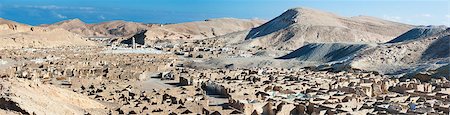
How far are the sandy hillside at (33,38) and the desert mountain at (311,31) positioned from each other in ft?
86.9

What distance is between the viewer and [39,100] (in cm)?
1912

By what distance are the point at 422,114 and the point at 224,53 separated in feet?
176

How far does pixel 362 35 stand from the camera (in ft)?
292

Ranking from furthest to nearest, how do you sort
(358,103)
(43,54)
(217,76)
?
(43,54), (217,76), (358,103)

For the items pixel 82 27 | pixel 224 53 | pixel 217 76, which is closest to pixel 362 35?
pixel 224 53

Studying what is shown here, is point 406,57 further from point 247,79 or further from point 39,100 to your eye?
point 39,100

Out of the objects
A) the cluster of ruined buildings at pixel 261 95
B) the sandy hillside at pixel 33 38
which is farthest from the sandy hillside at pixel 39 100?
the sandy hillside at pixel 33 38

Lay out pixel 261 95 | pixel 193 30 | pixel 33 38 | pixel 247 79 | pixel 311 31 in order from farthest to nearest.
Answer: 1. pixel 193 30
2. pixel 311 31
3. pixel 33 38
4. pixel 247 79
5. pixel 261 95

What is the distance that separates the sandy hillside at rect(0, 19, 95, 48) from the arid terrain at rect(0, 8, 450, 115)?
0.25 m

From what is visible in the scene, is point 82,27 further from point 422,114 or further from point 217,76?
point 422,114

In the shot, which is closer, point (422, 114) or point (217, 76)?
point (422, 114)

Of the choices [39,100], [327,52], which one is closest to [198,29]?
[327,52]

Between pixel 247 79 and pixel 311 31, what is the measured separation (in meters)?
52.9

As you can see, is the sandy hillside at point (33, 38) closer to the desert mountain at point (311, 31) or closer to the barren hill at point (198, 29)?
the barren hill at point (198, 29)
